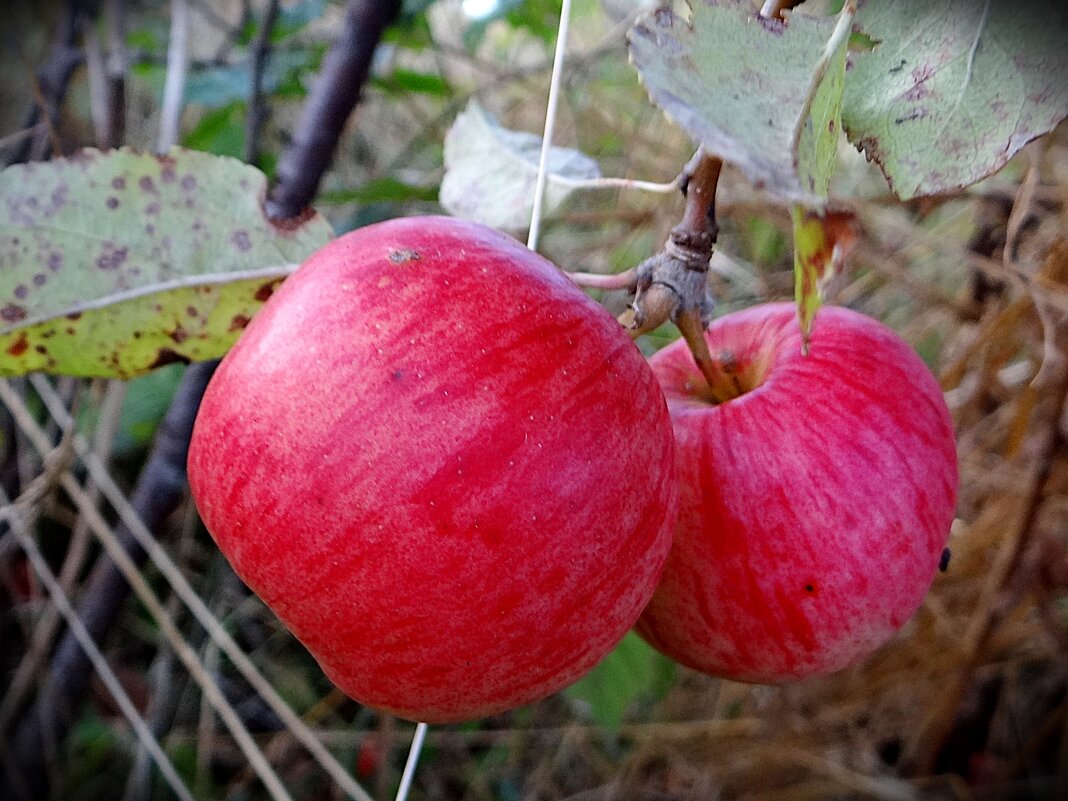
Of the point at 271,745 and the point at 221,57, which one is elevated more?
the point at 221,57

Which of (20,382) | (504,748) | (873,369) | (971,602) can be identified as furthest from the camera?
(504,748)

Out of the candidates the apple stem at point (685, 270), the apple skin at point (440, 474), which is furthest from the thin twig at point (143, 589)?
the apple stem at point (685, 270)

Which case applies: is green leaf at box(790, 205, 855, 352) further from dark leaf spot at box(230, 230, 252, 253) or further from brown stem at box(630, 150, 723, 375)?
dark leaf spot at box(230, 230, 252, 253)

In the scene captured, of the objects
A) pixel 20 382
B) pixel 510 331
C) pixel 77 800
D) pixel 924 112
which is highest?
pixel 924 112

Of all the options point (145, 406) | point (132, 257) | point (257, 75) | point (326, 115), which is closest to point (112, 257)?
point (132, 257)

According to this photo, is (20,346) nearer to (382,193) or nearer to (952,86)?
(382,193)

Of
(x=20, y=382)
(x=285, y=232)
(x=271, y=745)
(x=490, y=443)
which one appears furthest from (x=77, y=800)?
(x=490, y=443)

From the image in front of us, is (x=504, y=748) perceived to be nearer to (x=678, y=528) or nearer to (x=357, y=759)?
(x=357, y=759)
